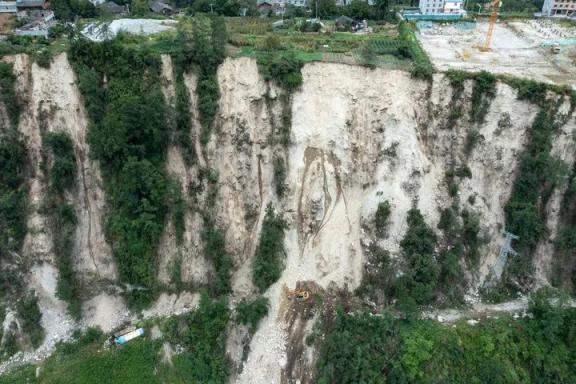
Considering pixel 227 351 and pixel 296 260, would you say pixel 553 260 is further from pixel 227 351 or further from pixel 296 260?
pixel 227 351

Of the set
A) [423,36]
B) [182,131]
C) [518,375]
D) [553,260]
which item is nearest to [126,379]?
[182,131]

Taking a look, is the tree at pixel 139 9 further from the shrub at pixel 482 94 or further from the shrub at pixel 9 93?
the shrub at pixel 482 94

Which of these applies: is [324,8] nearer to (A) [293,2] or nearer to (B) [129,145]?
(A) [293,2]

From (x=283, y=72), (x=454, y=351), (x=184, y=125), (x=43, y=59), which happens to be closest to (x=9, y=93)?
(x=43, y=59)

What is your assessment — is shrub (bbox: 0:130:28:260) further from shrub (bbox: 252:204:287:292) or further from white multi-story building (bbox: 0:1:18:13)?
white multi-story building (bbox: 0:1:18:13)

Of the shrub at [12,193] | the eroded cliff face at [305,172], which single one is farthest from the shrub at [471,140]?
the shrub at [12,193]
